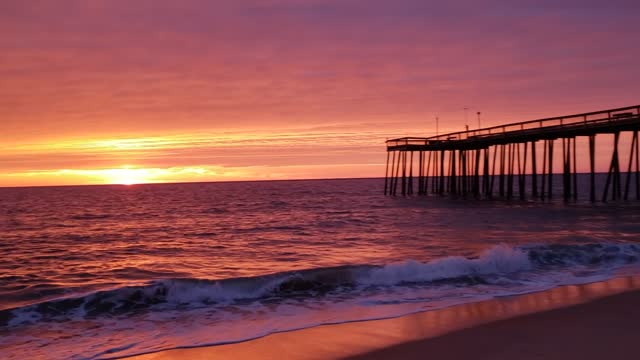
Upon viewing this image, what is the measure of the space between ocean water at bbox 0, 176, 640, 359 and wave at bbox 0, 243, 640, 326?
26 mm

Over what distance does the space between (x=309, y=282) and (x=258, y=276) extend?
114cm

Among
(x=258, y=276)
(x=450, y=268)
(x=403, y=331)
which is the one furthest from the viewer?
(x=450, y=268)

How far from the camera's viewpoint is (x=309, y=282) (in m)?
12.9

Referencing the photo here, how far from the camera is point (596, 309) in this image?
30.1 ft

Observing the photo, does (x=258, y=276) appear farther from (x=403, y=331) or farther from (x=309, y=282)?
(x=403, y=331)

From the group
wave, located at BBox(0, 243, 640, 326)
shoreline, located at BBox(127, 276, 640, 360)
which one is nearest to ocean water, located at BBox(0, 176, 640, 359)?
wave, located at BBox(0, 243, 640, 326)

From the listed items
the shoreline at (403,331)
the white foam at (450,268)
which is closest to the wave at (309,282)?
the white foam at (450,268)

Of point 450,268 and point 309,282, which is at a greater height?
point 450,268

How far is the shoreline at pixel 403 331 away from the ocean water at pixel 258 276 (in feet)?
1.39

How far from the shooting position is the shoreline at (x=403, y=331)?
23.9 feet

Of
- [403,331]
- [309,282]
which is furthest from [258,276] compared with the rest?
[403,331]

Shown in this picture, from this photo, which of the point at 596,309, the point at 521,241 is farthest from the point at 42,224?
the point at 596,309

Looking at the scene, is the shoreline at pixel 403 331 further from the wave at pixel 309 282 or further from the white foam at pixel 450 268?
the white foam at pixel 450 268

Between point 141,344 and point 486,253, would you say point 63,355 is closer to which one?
point 141,344
